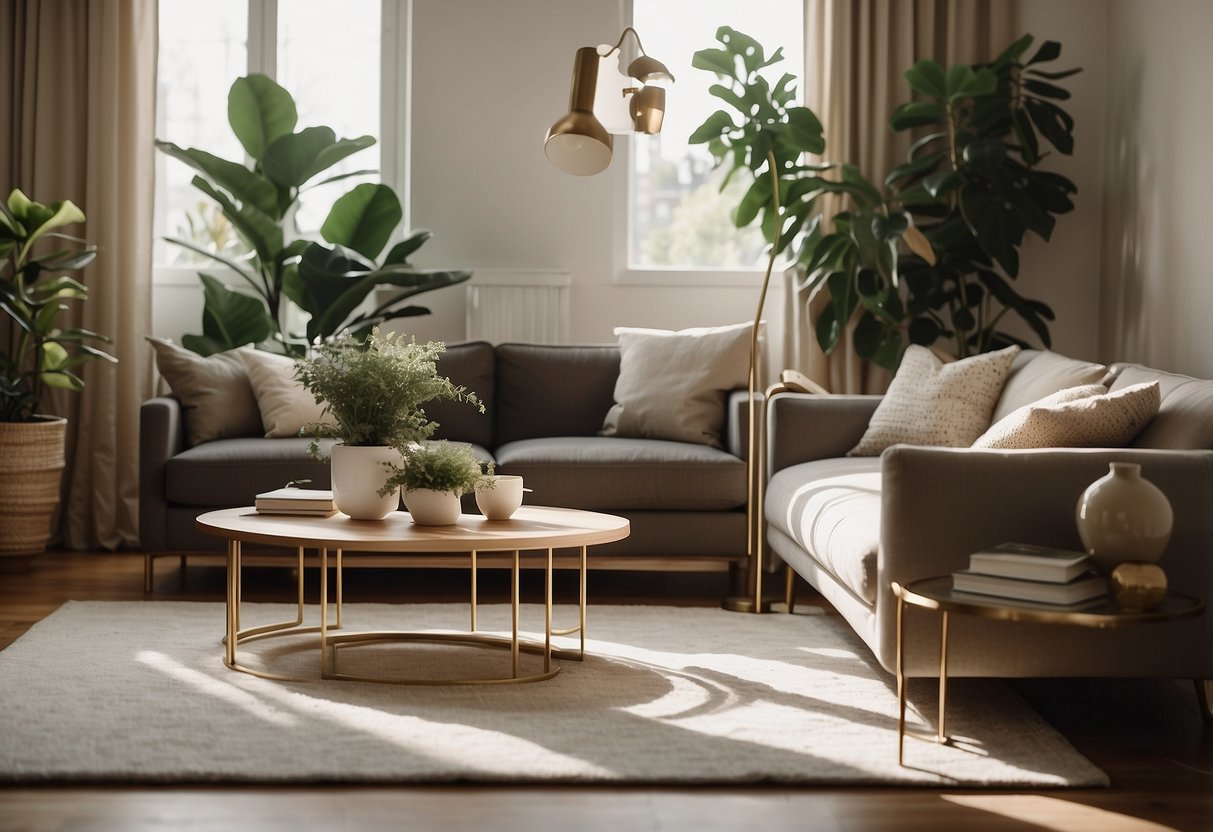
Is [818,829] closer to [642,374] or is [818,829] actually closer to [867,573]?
[867,573]

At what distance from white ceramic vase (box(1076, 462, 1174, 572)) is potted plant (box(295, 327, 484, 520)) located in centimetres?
142

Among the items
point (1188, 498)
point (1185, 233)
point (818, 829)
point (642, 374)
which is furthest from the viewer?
point (642, 374)

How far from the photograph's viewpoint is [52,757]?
2373 millimetres

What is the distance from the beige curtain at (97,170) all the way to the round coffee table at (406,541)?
6.74 feet

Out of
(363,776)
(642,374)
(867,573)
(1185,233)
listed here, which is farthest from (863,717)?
(1185,233)

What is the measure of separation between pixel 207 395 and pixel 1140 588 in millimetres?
3163

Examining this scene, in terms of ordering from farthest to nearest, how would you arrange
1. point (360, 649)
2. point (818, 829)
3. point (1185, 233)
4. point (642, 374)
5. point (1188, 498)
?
point (642, 374)
point (1185, 233)
point (360, 649)
point (1188, 498)
point (818, 829)

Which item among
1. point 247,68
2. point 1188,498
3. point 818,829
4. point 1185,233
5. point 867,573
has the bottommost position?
→ point 818,829

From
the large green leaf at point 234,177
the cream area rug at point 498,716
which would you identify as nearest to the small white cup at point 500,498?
the cream area rug at point 498,716

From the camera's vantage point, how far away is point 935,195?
4.61 metres

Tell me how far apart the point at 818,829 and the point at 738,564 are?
2.53 metres

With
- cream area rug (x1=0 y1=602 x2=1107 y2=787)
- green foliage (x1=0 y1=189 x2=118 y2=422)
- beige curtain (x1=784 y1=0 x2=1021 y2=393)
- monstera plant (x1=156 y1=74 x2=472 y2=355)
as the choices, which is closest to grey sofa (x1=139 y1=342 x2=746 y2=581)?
cream area rug (x1=0 y1=602 x2=1107 y2=787)

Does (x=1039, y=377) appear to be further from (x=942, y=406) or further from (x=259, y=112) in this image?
(x=259, y=112)

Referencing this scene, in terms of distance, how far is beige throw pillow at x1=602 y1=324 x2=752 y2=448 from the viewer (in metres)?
4.49
